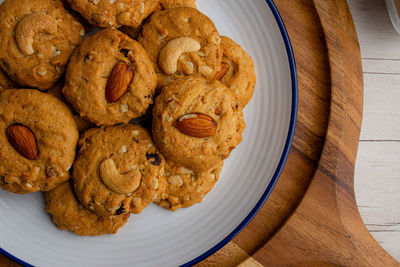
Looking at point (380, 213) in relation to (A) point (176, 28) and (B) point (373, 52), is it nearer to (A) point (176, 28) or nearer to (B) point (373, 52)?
(B) point (373, 52)

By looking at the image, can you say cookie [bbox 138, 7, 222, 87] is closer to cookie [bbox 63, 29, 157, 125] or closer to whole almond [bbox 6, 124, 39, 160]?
cookie [bbox 63, 29, 157, 125]

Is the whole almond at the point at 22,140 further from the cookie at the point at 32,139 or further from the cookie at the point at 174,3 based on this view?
the cookie at the point at 174,3

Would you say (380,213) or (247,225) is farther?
(380,213)

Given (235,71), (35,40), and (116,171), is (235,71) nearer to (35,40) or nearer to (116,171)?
(116,171)

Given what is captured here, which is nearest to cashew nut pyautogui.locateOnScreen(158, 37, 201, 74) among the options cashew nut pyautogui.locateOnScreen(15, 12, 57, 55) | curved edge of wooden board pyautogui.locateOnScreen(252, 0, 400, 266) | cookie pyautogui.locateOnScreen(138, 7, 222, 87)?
cookie pyautogui.locateOnScreen(138, 7, 222, 87)

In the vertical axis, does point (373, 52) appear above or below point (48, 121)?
above

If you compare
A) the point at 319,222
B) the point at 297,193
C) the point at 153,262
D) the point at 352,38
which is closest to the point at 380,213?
the point at 319,222

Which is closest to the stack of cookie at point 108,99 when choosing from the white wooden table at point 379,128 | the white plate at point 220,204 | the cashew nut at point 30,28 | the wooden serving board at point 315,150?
the cashew nut at point 30,28

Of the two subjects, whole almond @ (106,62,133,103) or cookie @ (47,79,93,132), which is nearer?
whole almond @ (106,62,133,103)
